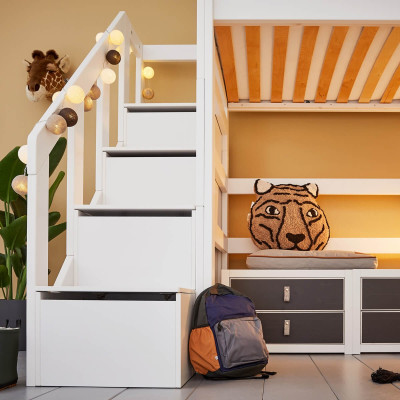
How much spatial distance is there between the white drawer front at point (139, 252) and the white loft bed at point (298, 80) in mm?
117

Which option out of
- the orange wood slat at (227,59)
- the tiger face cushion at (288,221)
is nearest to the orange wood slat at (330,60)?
the orange wood slat at (227,59)

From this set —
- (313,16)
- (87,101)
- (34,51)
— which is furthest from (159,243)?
(34,51)

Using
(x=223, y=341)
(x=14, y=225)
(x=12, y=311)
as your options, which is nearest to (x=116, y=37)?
(x=14, y=225)

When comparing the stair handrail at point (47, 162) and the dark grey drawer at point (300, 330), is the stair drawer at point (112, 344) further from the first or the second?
the dark grey drawer at point (300, 330)

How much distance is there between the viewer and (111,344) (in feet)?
7.29

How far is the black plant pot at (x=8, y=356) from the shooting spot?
2.15 metres

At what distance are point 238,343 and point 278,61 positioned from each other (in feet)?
5.68

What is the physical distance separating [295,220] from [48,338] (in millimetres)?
1938

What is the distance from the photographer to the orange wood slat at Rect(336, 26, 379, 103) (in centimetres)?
319

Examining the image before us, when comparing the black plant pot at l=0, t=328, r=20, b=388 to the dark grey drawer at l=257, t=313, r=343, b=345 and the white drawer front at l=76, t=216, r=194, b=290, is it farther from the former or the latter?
the dark grey drawer at l=257, t=313, r=343, b=345

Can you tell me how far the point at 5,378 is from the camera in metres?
2.16

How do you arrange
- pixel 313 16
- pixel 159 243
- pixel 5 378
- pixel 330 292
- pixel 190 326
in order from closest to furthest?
pixel 5 378
pixel 190 326
pixel 159 243
pixel 313 16
pixel 330 292

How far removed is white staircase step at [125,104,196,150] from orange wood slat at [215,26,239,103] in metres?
0.33

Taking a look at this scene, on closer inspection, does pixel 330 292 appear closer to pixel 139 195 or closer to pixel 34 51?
pixel 139 195
